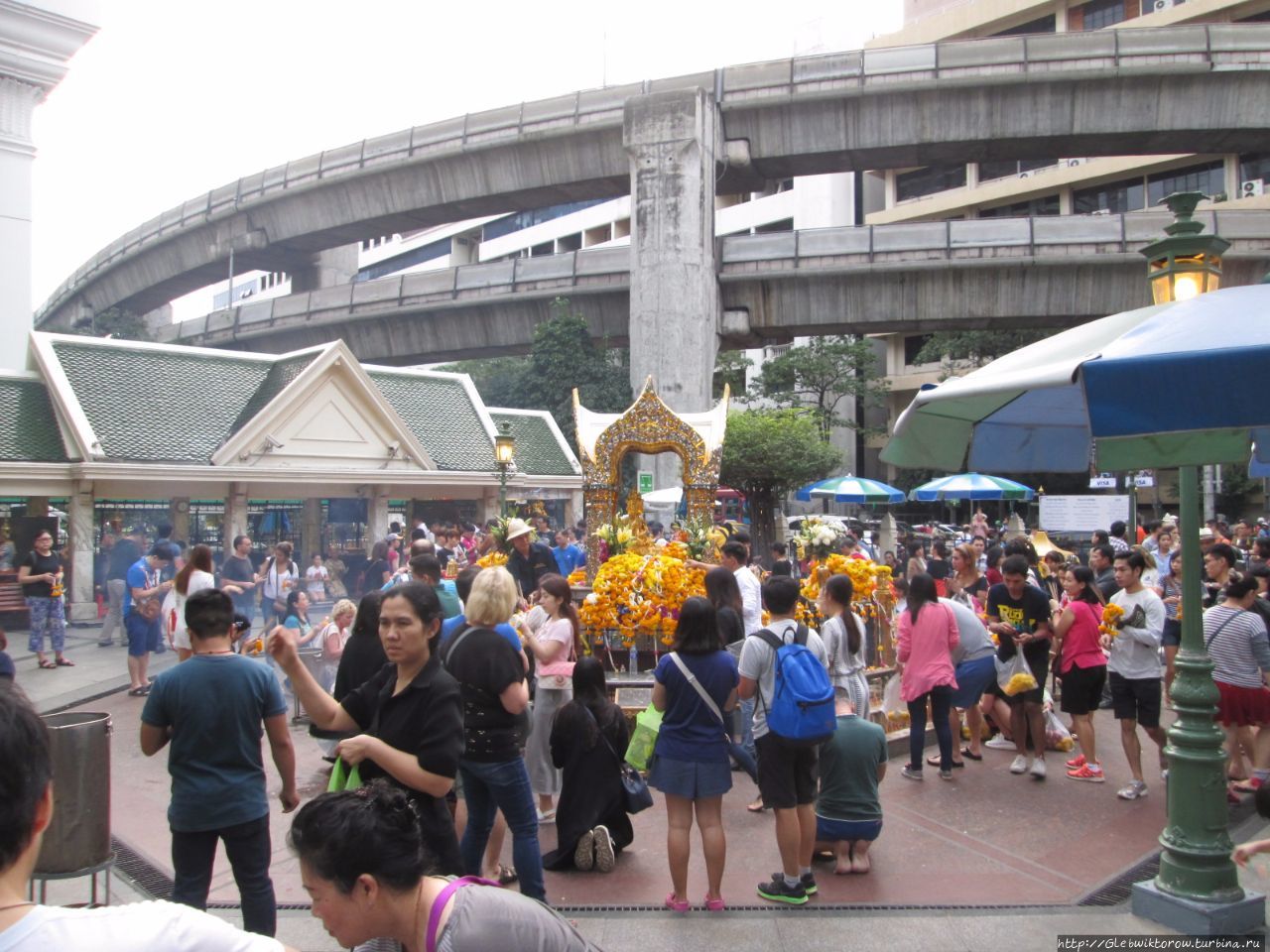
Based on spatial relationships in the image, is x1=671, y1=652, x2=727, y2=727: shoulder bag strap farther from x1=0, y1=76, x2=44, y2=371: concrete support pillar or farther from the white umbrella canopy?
x1=0, y1=76, x2=44, y2=371: concrete support pillar

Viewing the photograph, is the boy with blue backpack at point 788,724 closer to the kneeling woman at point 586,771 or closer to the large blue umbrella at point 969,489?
the kneeling woman at point 586,771

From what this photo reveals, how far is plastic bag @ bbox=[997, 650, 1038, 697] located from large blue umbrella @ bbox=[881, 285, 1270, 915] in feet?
6.46

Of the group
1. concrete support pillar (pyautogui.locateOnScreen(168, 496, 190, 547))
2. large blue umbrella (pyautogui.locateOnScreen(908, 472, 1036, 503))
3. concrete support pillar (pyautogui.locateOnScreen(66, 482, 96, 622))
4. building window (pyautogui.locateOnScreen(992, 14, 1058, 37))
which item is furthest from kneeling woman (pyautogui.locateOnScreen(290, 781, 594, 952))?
building window (pyautogui.locateOnScreen(992, 14, 1058, 37))

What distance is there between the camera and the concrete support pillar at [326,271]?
30562mm

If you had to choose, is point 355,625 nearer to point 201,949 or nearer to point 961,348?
point 201,949

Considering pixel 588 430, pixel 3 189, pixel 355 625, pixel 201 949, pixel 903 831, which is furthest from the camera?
pixel 3 189

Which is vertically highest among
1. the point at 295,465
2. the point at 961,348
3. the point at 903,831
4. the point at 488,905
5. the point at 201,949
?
the point at 961,348

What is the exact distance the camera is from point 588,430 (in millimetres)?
12836

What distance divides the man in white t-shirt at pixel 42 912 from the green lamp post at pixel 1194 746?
476 centimetres

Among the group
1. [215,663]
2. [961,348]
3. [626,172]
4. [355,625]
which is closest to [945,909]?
[355,625]

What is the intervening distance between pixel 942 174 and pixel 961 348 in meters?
11.9

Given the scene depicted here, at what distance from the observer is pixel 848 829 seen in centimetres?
555

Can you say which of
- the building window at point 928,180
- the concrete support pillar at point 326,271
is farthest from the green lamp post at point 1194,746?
the building window at point 928,180

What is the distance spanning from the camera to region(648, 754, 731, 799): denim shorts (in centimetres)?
484
